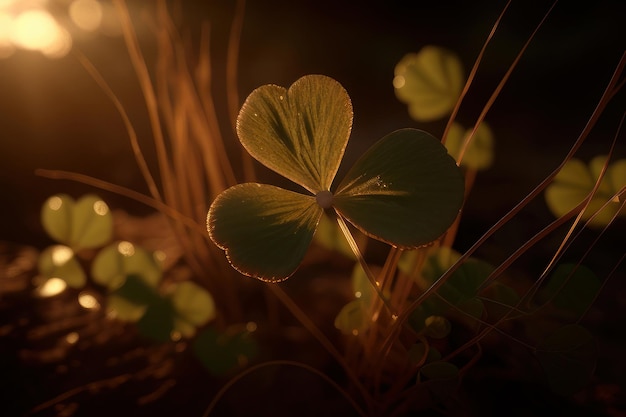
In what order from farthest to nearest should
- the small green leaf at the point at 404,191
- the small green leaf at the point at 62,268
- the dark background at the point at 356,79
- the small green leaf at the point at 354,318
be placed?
the dark background at the point at 356,79, the small green leaf at the point at 62,268, the small green leaf at the point at 354,318, the small green leaf at the point at 404,191

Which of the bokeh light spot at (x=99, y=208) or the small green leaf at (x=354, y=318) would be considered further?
the bokeh light spot at (x=99, y=208)

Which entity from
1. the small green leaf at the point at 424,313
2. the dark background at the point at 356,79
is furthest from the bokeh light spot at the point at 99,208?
the small green leaf at the point at 424,313

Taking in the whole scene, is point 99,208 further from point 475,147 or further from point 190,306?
point 475,147

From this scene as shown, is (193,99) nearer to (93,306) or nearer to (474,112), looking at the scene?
(93,306)

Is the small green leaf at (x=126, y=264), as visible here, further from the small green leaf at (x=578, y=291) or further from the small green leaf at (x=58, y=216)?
the small green leaf at (x=578, y=291)

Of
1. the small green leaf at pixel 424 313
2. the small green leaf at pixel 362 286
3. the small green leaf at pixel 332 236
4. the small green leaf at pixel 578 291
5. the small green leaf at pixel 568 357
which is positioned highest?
the small green leaf at pixel 332 236

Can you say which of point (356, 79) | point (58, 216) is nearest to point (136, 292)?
point (58, 216)
